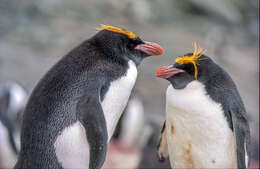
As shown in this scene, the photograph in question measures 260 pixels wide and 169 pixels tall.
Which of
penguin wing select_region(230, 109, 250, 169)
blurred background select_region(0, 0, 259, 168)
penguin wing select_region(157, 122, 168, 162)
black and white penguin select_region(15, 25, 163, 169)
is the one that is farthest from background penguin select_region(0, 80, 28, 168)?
penguin wing select_region(230, 109, 250, 169)

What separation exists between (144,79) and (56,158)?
5.28m

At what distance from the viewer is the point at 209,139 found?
2041 millimetres

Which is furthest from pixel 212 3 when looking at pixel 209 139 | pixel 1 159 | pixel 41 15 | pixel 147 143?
pixel 209 139

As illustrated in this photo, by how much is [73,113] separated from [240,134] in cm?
86

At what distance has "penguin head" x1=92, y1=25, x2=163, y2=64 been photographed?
1992 millimetres

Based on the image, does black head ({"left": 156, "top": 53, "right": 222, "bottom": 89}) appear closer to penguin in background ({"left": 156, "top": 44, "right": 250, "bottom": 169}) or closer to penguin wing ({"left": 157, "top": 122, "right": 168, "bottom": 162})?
penguin in background ({"left": 156, "top": 44, "right": 250, "bottom": 169})

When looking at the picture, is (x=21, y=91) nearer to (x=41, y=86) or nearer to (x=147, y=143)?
(x=147, y=143)

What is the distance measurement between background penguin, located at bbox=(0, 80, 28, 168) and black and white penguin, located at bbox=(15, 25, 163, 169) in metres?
1.93

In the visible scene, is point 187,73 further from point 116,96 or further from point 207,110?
point 116,96

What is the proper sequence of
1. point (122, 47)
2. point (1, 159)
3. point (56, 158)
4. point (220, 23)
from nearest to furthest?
point (56, 158), point (122, 47), point (1, 159), point (220, 23)

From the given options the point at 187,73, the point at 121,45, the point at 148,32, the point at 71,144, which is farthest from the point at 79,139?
the point at 148,32

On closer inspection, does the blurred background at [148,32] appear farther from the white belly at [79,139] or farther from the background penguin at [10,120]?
the white belly at [79,139]

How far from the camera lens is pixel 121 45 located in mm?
2018

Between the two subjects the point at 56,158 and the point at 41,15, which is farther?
the point at 41,15
